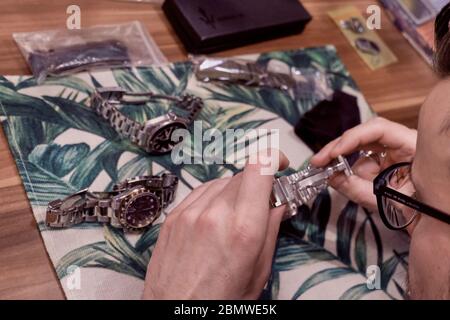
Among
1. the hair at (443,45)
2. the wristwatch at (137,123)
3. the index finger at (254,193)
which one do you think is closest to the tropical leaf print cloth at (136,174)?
the wristwatch at (137,123)

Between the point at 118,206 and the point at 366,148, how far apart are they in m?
0.38

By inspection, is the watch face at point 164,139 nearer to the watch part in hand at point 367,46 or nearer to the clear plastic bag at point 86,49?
the clear plastic bag at point 86,49

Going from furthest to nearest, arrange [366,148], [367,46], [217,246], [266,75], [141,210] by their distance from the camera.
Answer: [367,46] < [266,75] < [366,148] < [141,210] < [217,246]

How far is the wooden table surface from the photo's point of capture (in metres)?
0.67

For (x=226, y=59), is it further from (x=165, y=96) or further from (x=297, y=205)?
(x=297, y=205)

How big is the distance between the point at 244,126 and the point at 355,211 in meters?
0.21

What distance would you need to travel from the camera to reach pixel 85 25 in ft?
3.10

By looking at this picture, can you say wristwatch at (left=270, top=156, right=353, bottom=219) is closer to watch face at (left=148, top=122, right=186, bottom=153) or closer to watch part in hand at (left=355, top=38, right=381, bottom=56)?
watch face at (left=148, top=122, right=186, bottom=153)

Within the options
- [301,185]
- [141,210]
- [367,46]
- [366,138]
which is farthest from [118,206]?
[367,46]

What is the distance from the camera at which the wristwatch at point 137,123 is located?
2.63 ft

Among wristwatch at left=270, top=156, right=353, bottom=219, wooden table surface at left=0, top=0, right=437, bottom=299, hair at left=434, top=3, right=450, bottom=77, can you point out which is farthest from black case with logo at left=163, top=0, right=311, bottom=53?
hair at left=434, top=3, right=450, bottom=77

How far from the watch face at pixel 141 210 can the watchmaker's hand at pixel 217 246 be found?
0.25ft

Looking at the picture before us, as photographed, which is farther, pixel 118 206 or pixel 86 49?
pixel 86 49

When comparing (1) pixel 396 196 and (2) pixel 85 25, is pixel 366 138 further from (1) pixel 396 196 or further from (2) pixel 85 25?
(2) pixel 85 25
